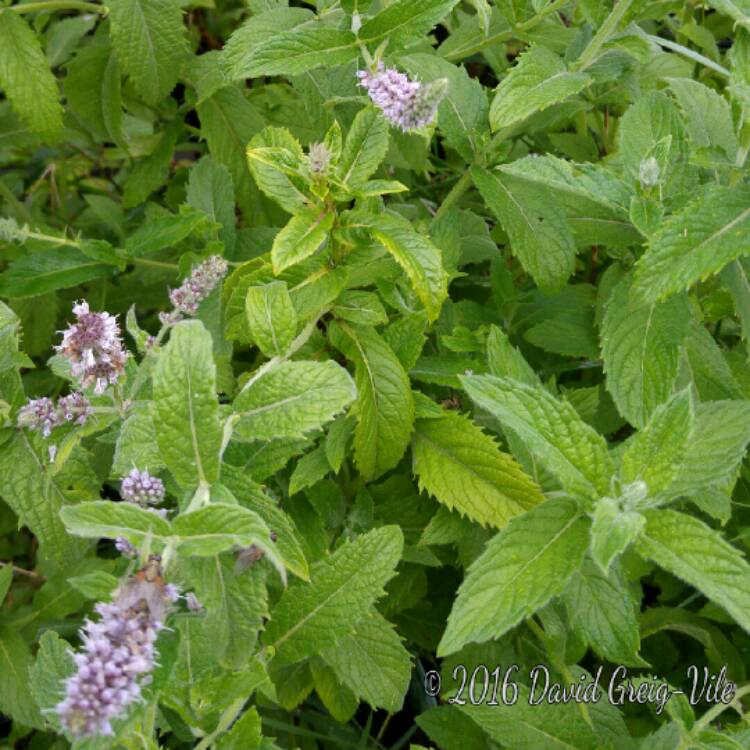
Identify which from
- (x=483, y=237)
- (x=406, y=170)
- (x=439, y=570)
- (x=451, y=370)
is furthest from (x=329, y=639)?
(x=406, y=170)

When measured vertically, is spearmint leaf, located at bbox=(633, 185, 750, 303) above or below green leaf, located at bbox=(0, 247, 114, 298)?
above

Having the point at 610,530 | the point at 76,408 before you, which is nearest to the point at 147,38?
the point at 76,408

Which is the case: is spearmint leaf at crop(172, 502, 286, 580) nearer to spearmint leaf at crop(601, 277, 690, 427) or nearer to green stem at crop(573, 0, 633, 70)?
spearmint leaf at crop(601, 277, 690, 427)

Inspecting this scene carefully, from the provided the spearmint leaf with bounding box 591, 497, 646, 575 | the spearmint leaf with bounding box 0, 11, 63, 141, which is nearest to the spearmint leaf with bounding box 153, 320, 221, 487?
the spearmint leaf with bounding box 591, 497, 646, 575

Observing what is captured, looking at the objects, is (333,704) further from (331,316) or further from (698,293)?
(698,293)

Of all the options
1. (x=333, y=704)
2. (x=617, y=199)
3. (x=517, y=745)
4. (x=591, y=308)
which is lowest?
(x=333, y=704)

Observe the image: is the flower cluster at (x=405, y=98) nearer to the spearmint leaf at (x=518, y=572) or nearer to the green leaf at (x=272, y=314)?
the green leaf at (x=272, y=314)
